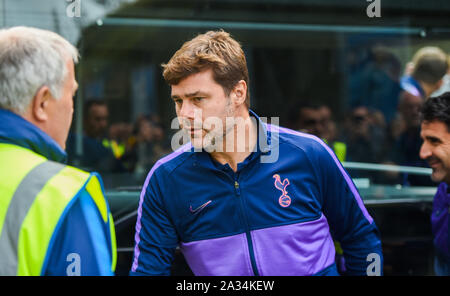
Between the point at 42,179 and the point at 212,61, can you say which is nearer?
the point at 42,179

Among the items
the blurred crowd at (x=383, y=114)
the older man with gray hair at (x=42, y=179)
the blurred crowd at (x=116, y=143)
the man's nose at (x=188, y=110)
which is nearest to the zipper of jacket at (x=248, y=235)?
the man's nose at (x=188, y=110)

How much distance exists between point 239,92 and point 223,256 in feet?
2.15

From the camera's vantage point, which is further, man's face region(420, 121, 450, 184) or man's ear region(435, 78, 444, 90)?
man's ear region(435, 78, 444, 90)

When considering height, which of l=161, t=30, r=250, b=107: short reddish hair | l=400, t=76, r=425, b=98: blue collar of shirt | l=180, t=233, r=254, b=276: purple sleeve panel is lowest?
l=180, t=233, r=254, b=276: purple sleeve panel

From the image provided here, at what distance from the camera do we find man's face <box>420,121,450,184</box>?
2.38 meters

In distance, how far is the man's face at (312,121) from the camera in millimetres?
3367

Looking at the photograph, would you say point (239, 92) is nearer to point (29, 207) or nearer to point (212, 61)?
point (212, 61)

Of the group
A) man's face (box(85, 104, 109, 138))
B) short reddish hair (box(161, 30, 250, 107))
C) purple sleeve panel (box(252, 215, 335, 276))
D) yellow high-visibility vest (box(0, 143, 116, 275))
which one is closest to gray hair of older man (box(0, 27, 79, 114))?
yellow high-visibility vest (box(0, 143, 116, 275))

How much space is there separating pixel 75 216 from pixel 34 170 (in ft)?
0.49

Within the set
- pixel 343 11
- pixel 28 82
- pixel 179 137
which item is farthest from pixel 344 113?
pixel 28 82

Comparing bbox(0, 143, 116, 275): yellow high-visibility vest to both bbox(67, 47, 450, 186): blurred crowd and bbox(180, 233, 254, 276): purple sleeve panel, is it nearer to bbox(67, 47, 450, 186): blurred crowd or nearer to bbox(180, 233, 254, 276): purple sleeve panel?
bbox(180, 233, 254, 276): purple sleeve panel

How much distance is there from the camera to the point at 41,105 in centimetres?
139

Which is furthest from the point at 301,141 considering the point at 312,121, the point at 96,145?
the point at 312,121

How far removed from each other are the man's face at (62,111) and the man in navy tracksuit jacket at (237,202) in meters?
0.60
